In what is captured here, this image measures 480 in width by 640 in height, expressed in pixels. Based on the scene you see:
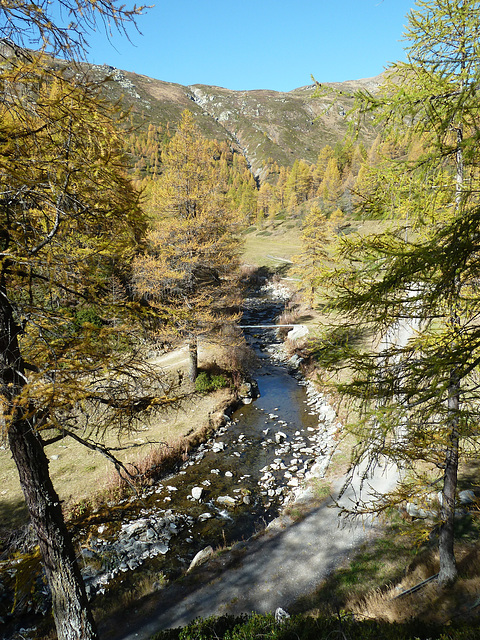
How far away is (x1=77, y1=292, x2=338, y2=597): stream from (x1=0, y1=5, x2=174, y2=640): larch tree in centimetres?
135

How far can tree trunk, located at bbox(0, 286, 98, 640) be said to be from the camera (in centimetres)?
380

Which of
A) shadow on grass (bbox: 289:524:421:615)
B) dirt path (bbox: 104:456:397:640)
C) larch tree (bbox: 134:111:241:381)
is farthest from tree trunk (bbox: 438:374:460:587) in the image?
larch tree (bbox: 134:111:241:381)

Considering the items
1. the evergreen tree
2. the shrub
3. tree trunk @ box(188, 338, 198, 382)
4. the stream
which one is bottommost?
the stream

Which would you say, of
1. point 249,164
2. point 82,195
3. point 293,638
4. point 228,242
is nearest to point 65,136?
point 82,195

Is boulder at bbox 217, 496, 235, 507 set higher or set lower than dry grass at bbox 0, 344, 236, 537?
lower

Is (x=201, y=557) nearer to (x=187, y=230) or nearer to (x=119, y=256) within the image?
(x=119, y=256)

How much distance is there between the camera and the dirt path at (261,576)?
656 centimetres

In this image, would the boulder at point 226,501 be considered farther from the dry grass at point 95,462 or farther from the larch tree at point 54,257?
the larch tree at point 54,257

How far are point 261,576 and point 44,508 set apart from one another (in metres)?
5.47

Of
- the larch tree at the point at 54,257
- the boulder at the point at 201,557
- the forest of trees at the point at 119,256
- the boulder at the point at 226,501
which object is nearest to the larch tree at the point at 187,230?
the boulder at the point at 226,501

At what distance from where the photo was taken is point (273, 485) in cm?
1113

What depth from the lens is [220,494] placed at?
10.9m

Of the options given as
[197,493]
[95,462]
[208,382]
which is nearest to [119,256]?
[197,493]

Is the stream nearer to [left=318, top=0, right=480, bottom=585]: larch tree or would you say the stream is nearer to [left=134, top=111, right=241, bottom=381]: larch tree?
[left=318, top=0, right=480, bottom=585]: larch tree
